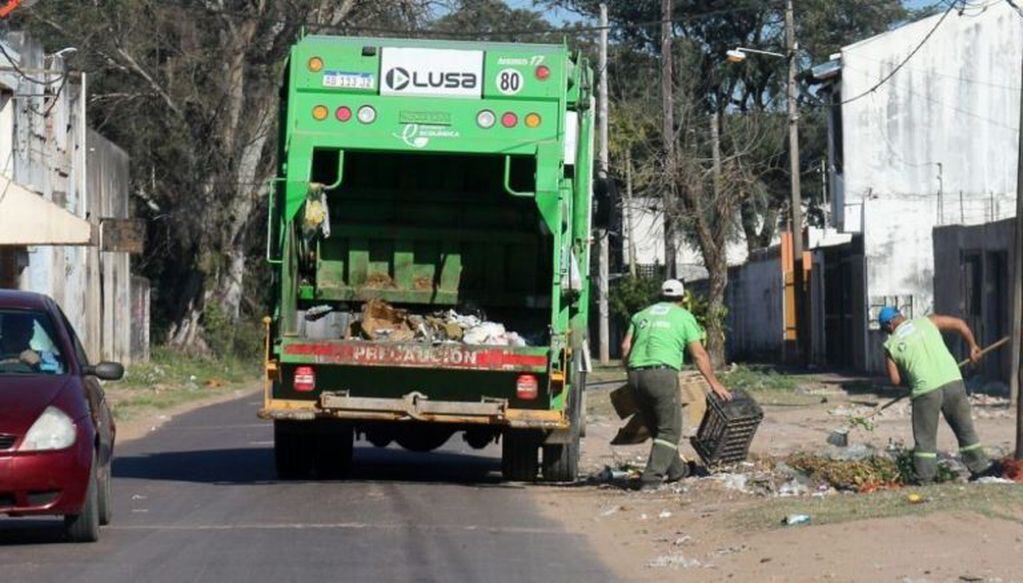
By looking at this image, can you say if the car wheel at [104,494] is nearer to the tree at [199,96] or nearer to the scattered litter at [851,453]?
the scattered litter at [851,453]

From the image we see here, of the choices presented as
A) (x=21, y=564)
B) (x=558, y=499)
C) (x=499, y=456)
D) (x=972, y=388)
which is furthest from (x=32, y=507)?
(x=972, y=388)

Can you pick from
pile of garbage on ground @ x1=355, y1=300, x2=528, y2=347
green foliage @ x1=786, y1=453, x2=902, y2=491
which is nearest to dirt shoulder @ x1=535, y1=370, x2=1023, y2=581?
green foliage @ x1=786, y1=453, x2=902, y2=491

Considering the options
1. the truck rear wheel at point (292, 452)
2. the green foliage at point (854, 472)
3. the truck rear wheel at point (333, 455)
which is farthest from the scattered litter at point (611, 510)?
the truck rear wheel at point (292, 452)

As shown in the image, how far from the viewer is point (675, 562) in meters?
10.1

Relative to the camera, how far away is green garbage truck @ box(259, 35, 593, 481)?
13578mm

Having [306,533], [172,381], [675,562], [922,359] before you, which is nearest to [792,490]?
[922,359]

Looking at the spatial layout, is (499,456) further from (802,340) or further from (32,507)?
(802,340)

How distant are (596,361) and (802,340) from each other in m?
5.56

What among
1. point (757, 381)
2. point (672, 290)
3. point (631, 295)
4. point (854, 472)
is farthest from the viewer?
point (631, 295)

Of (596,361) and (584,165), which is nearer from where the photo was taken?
(584,165)

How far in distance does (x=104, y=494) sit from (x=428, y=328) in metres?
3.95

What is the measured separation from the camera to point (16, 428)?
32.3 feet

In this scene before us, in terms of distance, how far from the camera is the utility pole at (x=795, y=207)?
3738 cm

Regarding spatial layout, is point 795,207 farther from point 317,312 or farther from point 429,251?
point 317,312
